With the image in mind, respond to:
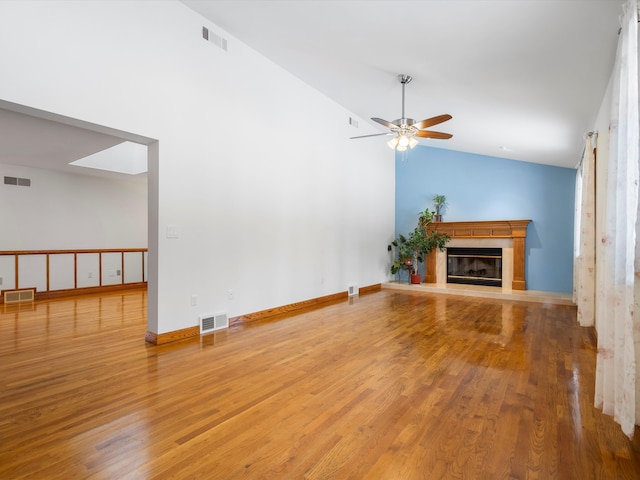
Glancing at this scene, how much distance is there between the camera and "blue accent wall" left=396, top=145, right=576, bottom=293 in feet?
22.2

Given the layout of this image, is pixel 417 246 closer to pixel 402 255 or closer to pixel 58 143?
pixel 402 255

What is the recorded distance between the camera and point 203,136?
4.08 meters

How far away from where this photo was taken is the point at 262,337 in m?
3.90

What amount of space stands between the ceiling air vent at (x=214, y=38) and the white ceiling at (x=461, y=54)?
0.50 feet

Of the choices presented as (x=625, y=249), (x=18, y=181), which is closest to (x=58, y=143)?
(x=18, y=181)

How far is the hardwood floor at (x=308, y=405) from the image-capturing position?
5.49 feet

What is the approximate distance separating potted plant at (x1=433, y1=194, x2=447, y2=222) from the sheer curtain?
5981 millimetres

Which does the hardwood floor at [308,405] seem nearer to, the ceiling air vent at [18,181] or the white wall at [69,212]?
the white wall at [69,212]

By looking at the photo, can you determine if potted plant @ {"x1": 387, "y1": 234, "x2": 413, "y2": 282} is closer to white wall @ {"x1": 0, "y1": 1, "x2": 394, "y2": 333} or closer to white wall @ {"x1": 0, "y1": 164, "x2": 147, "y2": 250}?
white wall @ {"x1": 0, "y1": 1, "x2": 394, "y2": 333}

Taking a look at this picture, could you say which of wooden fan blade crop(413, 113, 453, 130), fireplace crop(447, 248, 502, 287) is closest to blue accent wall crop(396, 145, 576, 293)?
fireplace crop(447, 248, 502, 287)

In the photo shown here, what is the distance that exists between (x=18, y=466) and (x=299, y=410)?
1435mm

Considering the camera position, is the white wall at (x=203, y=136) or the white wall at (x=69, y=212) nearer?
the white wall at (x=203, y=136)

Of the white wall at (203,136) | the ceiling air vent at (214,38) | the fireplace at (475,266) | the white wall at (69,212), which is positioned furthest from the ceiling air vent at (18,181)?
the fireplace at (475,266)

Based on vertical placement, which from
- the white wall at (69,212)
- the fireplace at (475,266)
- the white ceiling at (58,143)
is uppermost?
the white ceiling at (58,143)
